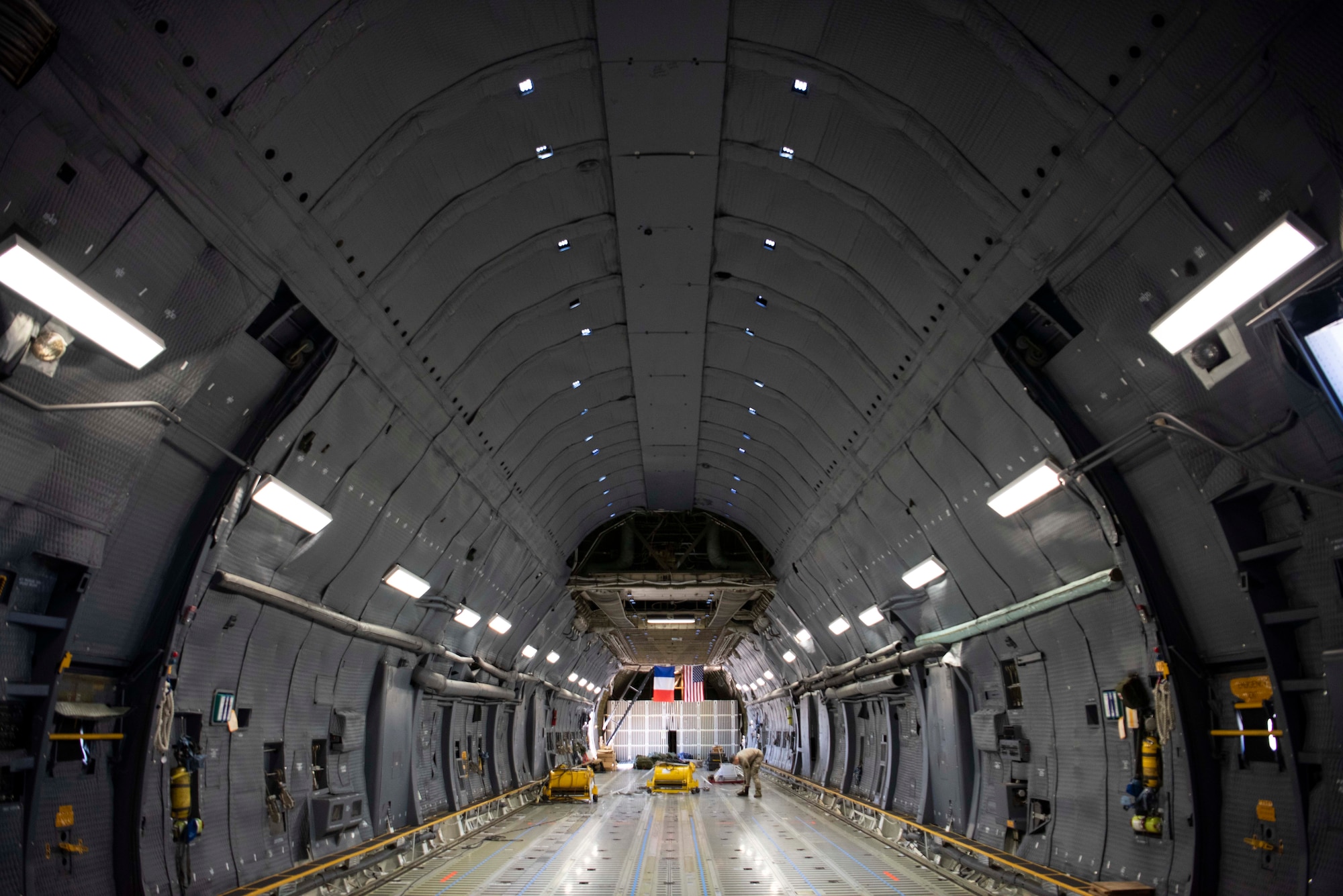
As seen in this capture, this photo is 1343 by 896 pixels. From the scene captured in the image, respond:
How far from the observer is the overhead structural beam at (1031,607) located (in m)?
8.31

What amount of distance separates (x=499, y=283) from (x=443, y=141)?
7.93ft

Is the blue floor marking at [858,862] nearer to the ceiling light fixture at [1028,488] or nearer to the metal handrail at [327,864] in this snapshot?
the ceiling light fixture at [1028,488]


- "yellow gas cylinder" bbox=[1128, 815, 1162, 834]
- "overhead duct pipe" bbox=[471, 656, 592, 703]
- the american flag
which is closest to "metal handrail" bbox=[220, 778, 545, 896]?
"overhead duct pipe" bbox=[471, 656, 592, 703]

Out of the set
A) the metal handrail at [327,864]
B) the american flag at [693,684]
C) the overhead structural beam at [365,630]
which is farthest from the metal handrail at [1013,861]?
the american flag at [693,684]

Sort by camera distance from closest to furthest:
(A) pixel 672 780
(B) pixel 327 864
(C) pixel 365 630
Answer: (B) pixel 327 864 < (C) pixel 365 630 < (A) pixel 672 780

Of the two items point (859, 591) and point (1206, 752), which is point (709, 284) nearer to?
point (1206, 752)

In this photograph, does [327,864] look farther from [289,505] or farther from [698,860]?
[698,860]

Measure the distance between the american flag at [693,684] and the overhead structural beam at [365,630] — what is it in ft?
86.8

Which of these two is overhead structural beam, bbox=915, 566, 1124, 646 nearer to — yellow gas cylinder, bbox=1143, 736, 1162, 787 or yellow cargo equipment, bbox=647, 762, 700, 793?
yellow gas cylinder, bbox=1143, 736, 1162, 787

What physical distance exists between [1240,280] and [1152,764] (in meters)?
5.10

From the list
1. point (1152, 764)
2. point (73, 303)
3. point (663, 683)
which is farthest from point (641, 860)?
point (663, 683)

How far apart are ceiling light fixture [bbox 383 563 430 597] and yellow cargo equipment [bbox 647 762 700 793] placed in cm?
1536

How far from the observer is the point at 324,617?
10461mm

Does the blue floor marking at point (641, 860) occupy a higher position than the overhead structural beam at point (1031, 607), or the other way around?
the overhead structural beam at point (1031, 607)
